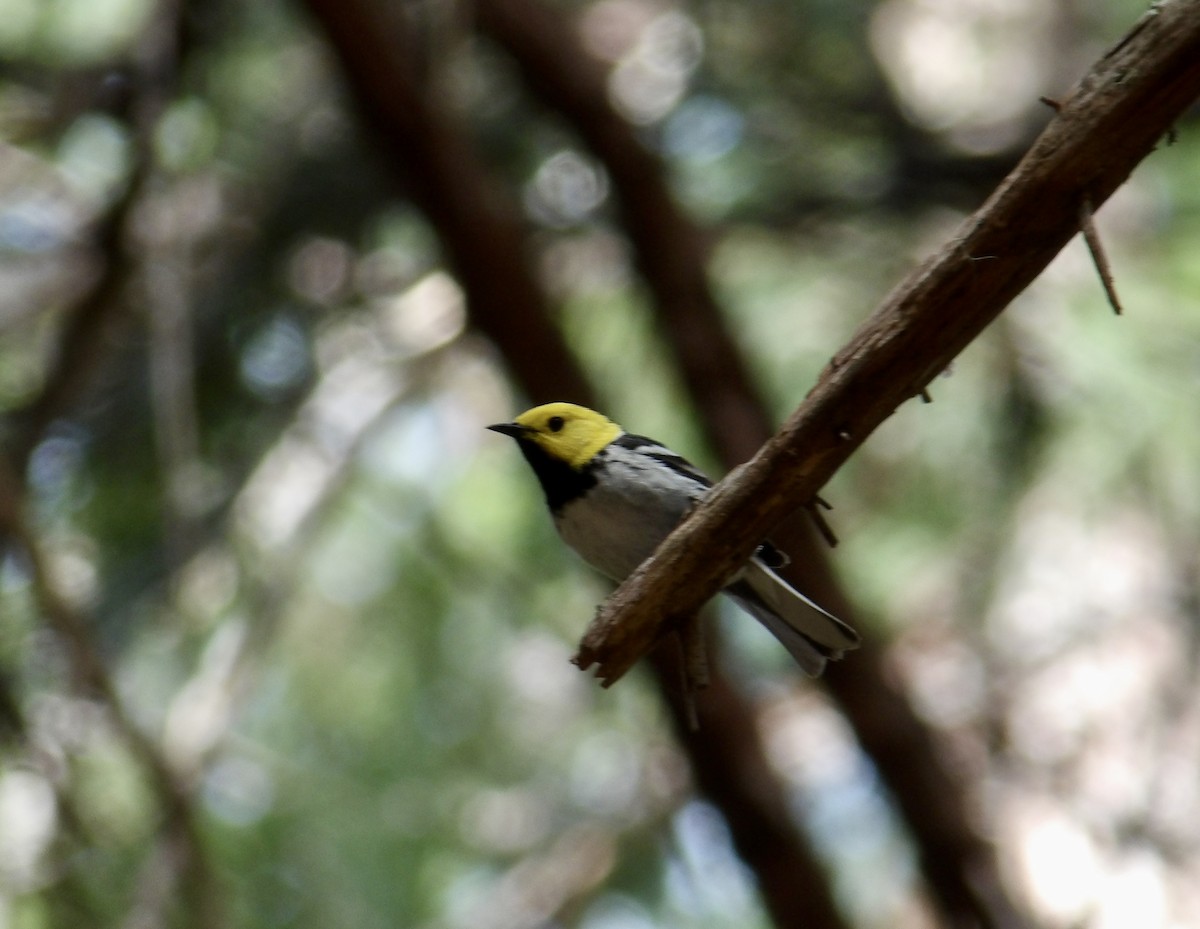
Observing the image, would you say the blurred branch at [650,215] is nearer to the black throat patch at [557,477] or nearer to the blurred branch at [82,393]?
the blurred branch at [82,393]

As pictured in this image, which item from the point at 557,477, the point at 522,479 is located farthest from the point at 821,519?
the point at 522,479

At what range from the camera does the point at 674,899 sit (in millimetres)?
5949

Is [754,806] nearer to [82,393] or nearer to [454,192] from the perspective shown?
[454,192]

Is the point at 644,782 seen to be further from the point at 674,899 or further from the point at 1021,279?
the point at 1021,279

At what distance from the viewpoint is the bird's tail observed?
→ 8.96ft

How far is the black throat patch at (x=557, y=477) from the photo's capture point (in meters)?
3.30

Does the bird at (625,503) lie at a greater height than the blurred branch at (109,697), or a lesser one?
greater

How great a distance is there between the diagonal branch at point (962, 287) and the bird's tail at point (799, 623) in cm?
63

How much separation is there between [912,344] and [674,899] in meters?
4.46

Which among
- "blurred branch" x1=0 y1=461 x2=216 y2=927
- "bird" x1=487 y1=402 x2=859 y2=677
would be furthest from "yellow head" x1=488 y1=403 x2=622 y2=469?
"blurred branch" x1=0 y1=461 x2=216 y2=927

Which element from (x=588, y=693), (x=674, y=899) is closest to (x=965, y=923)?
(x=674, y=899)

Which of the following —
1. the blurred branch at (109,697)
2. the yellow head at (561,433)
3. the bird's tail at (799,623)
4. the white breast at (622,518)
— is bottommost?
the blurred branch at (109,697)

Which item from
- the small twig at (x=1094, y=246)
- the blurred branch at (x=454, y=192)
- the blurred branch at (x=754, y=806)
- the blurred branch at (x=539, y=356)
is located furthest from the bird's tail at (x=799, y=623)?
the blurred branch at (x=454, y=192)

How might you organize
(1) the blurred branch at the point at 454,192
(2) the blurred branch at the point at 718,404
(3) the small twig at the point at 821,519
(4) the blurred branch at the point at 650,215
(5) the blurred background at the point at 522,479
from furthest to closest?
1. (4) the blurred branch at the point at 650,215
2. (2) the blurred branch at the point at 718,404
3. (5) the blurred background at the point at 522,479
4. (1) the blurred branch at the point at 454,192
5. (3) the small twig at the point at 821,519
